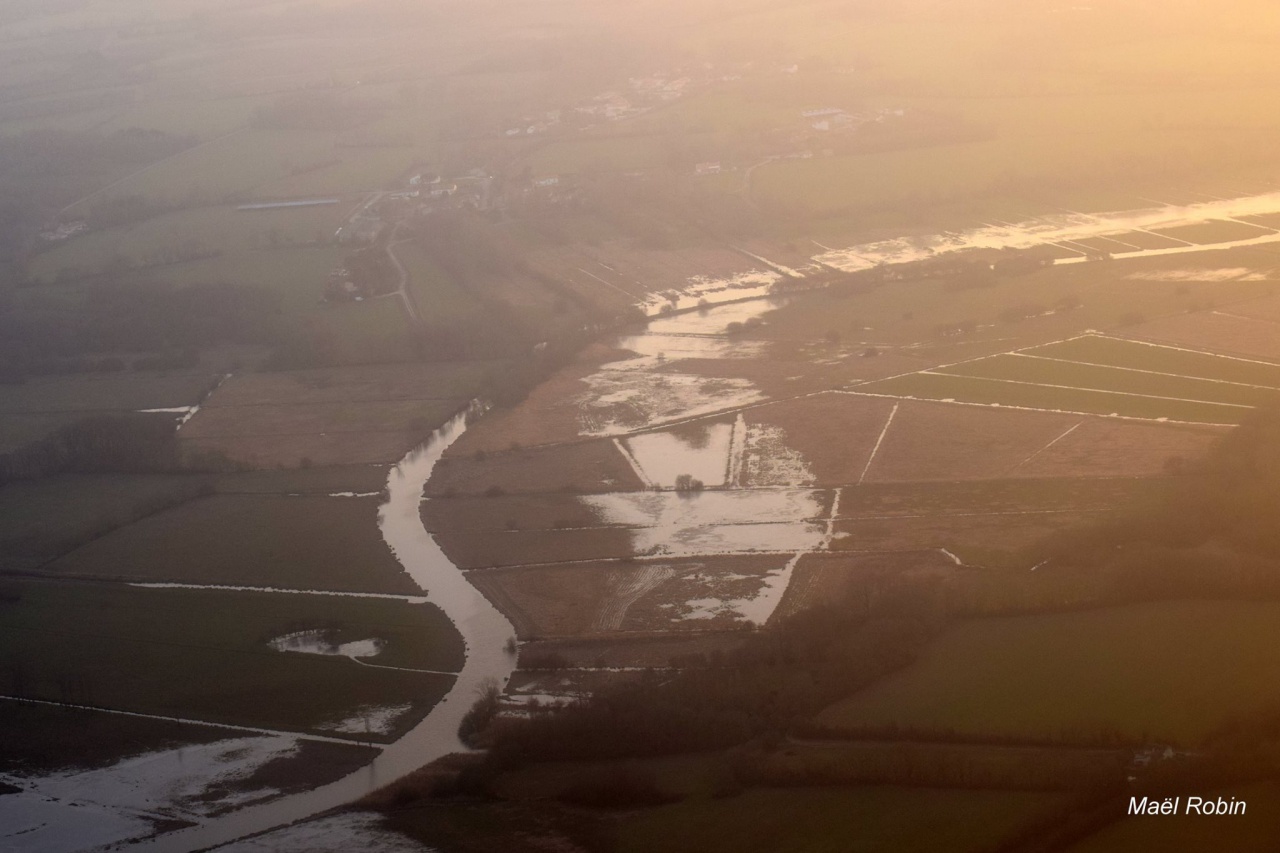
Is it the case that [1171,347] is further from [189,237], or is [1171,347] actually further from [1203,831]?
[189,237]

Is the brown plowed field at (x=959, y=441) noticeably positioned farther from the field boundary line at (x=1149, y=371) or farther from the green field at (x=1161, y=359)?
the green field at (x=1161, y=359)

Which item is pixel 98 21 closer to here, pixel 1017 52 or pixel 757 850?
pixel 1017 52

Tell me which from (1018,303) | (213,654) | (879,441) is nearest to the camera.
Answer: (213,654)

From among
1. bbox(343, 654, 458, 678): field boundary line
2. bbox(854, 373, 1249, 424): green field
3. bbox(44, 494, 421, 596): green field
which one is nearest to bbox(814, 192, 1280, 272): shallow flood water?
bbox(854, 373, 1249, 424): green field

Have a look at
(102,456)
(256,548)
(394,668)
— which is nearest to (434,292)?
(102,456)

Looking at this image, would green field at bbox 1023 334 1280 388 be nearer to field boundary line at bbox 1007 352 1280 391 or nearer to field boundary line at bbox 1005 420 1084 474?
field boundary line at bbox 1007 352 1280 391

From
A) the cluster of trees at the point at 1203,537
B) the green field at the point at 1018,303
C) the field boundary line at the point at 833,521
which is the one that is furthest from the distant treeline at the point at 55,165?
the cluster of trees at the point at 1203,537
